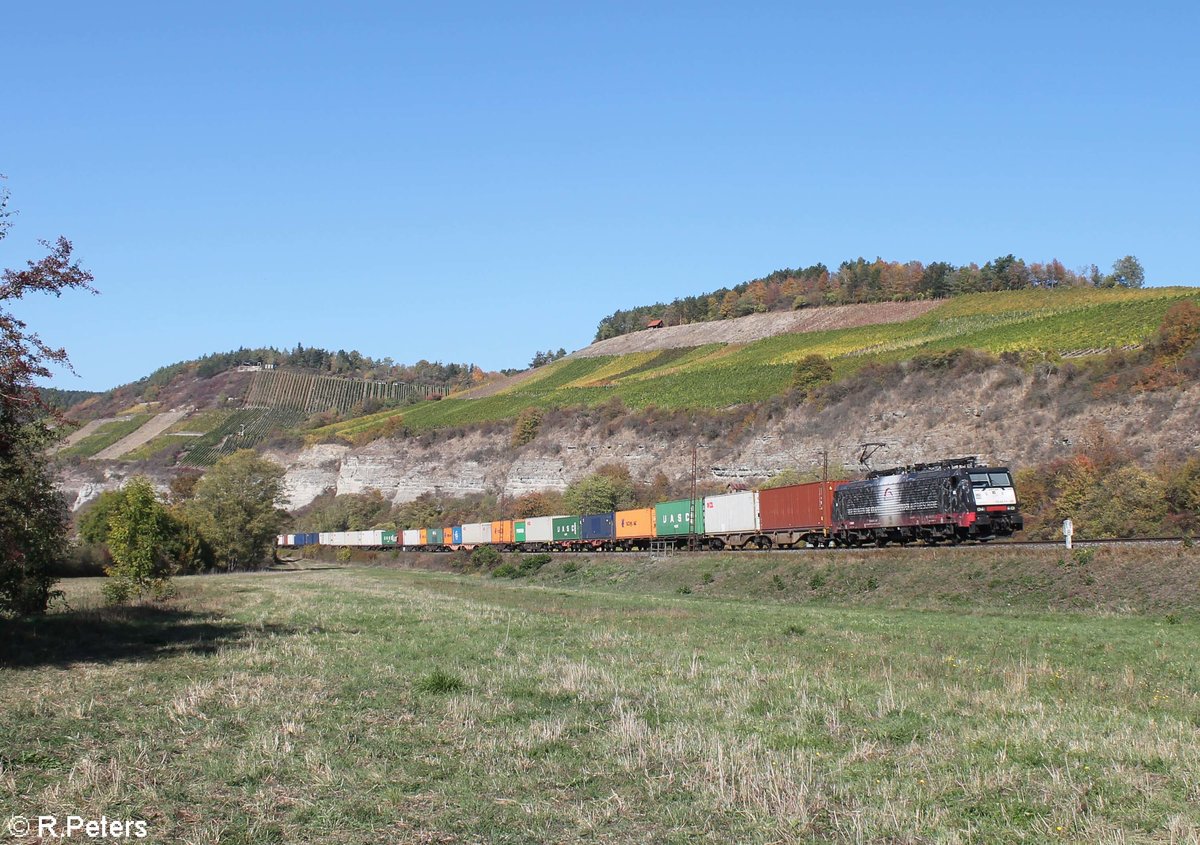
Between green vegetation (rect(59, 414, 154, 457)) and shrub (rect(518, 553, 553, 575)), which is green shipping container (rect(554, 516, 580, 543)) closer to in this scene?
shrub (rect(518, 553, 553, 575))

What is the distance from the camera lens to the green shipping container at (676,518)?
61.8 metres

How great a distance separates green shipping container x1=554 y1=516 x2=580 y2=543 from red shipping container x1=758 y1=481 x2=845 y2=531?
75.7ft

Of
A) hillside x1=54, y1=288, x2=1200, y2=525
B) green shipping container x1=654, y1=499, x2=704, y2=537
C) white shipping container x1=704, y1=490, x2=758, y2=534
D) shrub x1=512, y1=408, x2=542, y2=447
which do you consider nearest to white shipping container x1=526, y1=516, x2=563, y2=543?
green shipping container x1=654, y1=499, x2=704, y2=537

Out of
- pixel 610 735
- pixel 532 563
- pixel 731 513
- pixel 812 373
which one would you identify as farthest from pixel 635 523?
pixel 610 735

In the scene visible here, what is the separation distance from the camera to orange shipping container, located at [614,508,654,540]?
6712 cm

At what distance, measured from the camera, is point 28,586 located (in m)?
28.4

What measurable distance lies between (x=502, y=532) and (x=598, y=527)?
13.5 m

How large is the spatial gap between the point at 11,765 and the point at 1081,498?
53036mm

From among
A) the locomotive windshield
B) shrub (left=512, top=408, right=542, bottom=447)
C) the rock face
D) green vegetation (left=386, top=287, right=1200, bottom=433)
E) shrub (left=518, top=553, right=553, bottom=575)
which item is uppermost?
green vegetation (left=386, top=287, right=1200, bottom=433)

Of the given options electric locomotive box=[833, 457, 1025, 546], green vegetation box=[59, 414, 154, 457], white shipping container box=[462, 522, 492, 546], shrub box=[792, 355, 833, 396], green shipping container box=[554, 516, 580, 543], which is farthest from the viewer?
green vegetation box=[59, 414, 154, 457]

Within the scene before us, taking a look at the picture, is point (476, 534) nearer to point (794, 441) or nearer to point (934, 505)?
point (794, 441)

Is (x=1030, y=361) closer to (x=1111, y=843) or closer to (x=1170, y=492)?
(x=1170, y=492)

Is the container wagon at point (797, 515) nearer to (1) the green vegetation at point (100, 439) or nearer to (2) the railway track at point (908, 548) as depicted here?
(2) the railway track at point (908, 548)

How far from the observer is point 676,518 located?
209 feet
